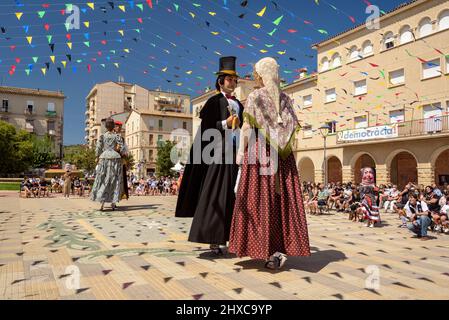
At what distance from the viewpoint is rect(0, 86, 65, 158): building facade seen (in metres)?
58.2

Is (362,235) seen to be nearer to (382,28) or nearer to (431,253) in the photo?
(431,253)

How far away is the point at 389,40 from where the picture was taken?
77.8ft

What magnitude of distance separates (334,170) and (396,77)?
27.9 ft

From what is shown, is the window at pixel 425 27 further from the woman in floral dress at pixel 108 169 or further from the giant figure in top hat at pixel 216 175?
the giant figure in top hat at pixel 216 175

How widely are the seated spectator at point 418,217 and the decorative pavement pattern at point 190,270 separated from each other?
2.91 ft

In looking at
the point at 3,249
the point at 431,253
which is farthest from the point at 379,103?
the point at 3,249

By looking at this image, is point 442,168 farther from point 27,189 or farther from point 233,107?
point 27,189

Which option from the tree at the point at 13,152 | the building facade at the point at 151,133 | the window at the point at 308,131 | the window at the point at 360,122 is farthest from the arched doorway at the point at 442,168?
the tree at the point at 13,152

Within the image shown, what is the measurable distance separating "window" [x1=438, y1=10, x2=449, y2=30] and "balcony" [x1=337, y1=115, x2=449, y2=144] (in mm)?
5203

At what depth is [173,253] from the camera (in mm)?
4578

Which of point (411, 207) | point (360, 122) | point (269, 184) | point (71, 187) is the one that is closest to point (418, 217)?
point (411, 207)

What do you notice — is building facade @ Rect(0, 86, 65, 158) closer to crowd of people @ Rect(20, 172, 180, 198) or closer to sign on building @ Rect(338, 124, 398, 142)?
crowd of people @ Rect(20, 172, 180, 198)
